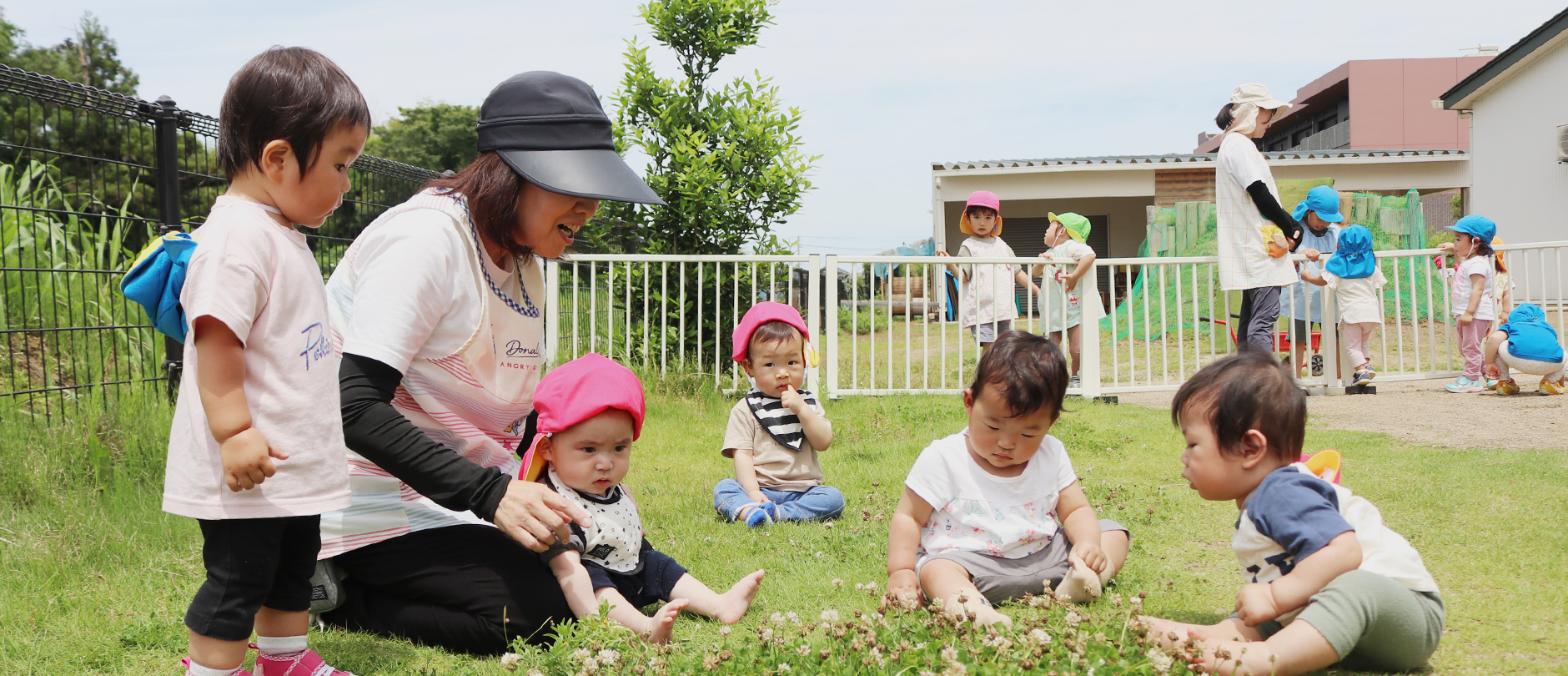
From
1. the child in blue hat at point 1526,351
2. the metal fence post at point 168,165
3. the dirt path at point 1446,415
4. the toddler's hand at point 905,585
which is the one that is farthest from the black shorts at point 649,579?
the child in blue hat at point 1526,351

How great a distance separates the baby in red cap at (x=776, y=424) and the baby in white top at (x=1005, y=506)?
146cm

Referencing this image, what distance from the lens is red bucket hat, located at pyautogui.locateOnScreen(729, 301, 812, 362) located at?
452cm

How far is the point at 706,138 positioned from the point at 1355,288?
5.99 meters

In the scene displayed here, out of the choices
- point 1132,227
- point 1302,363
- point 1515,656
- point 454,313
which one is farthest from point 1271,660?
point 1132,227

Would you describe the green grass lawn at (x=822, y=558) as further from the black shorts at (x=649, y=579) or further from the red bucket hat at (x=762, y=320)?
the red bucket hat at (x=762, y=320)

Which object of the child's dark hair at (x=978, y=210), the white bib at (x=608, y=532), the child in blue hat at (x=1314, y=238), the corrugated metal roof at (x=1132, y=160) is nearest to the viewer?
the white bib at (x=608, y=532)

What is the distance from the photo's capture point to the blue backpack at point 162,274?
2.07 meters

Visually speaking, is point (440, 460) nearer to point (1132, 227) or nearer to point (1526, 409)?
point (1526, 409)

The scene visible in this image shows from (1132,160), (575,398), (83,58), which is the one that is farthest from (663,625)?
(83,58)

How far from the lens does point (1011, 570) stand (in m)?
2.88

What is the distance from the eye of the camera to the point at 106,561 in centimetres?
347

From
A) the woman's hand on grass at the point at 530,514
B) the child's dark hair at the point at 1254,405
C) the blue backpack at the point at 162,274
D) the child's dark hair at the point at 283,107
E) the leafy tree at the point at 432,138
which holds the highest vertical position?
the leafy tree at the point at 432,138

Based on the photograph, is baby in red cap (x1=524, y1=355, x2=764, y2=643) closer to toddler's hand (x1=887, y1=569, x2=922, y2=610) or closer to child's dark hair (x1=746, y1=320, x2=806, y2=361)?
toddler's hand (x1=887, y1=569, x2=922, y2=610)

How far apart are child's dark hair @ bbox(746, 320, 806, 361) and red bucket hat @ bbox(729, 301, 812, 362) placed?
0.02 meters
